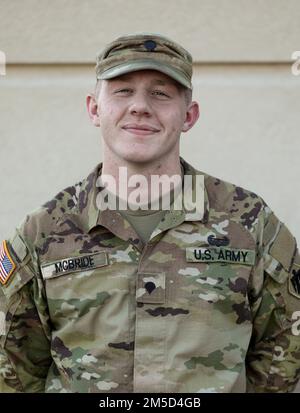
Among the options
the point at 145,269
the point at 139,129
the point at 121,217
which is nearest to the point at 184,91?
the point at 139,129

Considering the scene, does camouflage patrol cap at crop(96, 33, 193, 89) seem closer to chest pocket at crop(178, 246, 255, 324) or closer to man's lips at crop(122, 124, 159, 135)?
man's lips at crop(122, 124, 159, 135)

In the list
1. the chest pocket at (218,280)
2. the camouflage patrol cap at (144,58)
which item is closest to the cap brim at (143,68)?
the camouflage patrol cap at (144,58)

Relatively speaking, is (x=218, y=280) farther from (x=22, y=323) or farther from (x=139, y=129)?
(x=22, y=323)

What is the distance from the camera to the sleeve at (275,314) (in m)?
2.55

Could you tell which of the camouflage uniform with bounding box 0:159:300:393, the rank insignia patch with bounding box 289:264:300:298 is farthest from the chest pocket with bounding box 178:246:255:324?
the rank insignia patch with bounding box 289:264:300:298

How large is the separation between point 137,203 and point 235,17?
120 centimetres

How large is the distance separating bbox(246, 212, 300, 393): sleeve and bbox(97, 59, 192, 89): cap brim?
1.72 feet

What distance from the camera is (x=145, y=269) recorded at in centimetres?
246

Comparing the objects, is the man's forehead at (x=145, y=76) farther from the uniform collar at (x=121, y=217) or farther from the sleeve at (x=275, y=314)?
the sleeve at (x=275, y=314)

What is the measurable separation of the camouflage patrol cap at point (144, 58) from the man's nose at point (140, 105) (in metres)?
0.08

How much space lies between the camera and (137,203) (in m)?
2.53
